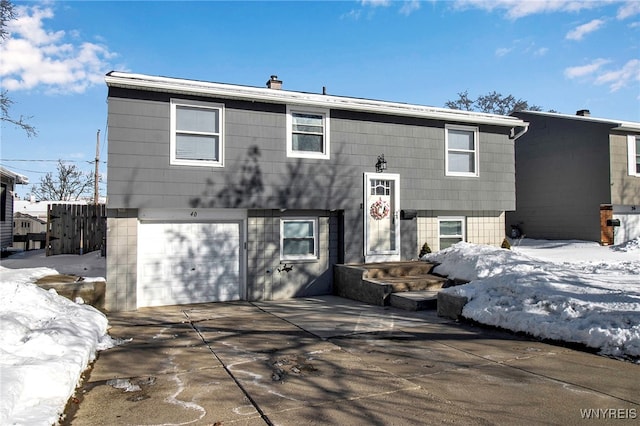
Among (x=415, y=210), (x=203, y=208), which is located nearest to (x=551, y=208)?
(x=415, y=210)

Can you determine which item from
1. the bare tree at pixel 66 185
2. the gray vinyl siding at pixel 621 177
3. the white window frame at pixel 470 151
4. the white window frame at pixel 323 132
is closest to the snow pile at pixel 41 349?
the white window frame at pixel 323 132

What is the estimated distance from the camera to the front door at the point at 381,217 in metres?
11.5

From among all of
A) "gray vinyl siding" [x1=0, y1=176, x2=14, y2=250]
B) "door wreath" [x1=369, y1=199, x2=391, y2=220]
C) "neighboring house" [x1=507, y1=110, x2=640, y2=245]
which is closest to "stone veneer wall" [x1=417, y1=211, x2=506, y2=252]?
"door wreath" [x1=369, y1=199, x2=391, y2=220]

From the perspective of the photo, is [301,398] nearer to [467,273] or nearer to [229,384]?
[229,384]

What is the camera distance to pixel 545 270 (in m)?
8.24

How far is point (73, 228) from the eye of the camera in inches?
604

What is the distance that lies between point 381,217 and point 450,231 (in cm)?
244

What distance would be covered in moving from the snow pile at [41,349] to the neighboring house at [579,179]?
17.1m

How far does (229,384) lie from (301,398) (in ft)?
2.98

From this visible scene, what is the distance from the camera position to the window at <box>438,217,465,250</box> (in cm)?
1259

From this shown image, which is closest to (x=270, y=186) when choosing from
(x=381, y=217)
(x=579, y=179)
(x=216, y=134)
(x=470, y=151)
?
(x=216, y=134)

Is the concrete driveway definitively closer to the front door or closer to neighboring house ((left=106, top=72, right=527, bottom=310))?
neighboring house ((left=106, top=72, right=527, bottom=310))

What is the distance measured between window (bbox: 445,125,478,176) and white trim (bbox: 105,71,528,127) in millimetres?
345

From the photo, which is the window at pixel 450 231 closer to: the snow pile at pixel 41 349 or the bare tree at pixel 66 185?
the snow pile at pixel 41 349
